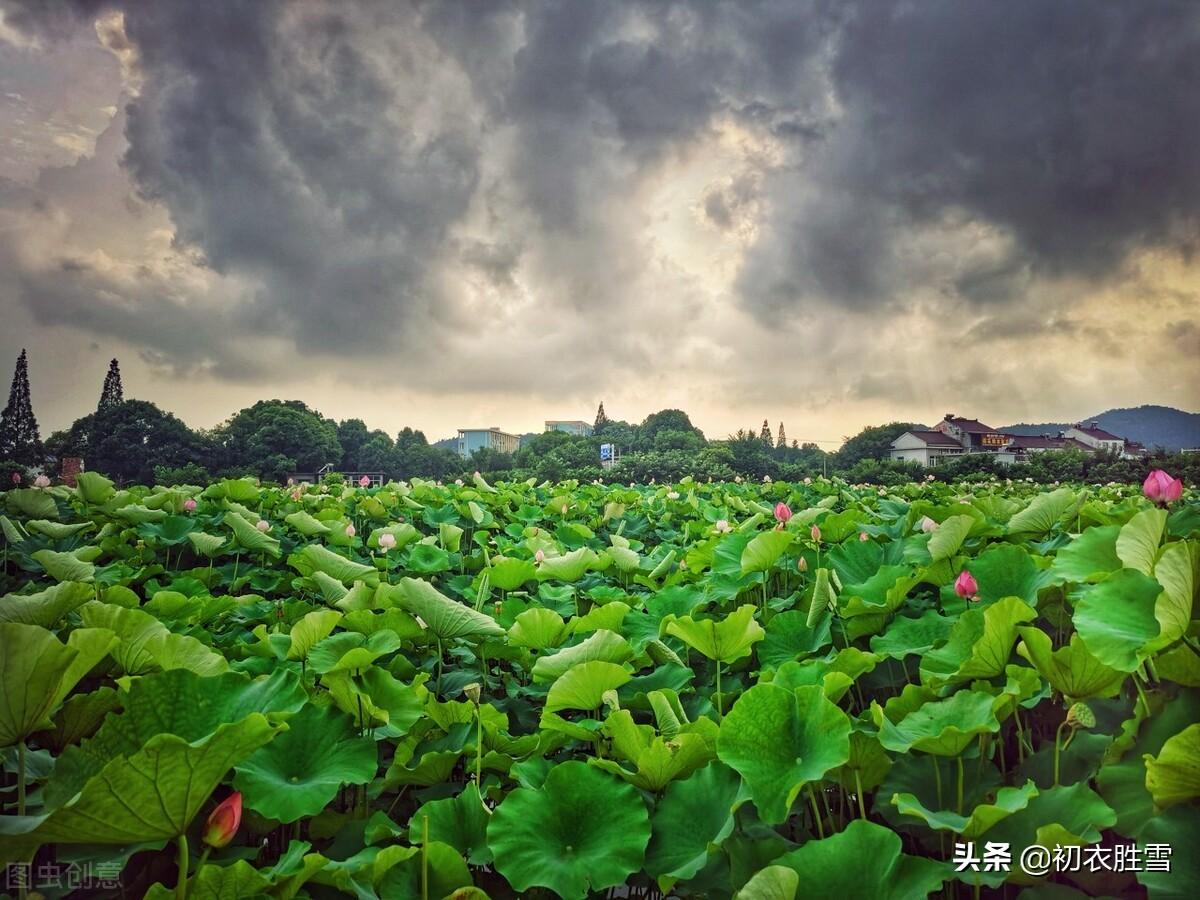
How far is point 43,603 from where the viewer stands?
103cm

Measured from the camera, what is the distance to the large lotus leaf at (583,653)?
111 cm

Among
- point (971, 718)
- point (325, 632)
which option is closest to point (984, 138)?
point (971, 718)

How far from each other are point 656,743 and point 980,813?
14.1 inches

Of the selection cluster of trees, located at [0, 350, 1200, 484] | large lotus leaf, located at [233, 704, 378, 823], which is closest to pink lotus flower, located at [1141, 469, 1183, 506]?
→ cluster of trees, located at [0, 350, 1200, 484]

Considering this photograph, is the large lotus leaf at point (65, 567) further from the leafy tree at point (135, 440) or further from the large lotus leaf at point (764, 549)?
the leafy tree at point (135, 440)

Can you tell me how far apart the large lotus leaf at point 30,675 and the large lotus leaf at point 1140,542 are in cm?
121

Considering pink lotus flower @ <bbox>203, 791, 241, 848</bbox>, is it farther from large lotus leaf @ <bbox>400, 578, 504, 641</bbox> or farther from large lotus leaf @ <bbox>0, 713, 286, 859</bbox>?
large lotus leaf @ <bbox>400, 578, 504, 641</bbox>

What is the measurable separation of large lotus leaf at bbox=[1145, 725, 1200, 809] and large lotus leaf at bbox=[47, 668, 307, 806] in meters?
0.93

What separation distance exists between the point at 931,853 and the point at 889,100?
1.52 metres

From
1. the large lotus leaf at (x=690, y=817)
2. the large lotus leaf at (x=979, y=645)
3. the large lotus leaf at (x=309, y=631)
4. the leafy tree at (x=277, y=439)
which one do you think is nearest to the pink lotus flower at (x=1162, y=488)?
the large lotus leaf at (x=979, y=645)

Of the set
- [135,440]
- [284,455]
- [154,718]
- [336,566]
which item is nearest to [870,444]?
→ [284,455]

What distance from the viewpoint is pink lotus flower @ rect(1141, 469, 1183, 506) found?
970 mm

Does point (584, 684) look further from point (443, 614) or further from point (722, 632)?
point (443, 614)

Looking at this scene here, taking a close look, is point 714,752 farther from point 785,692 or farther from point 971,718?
point 971,718
